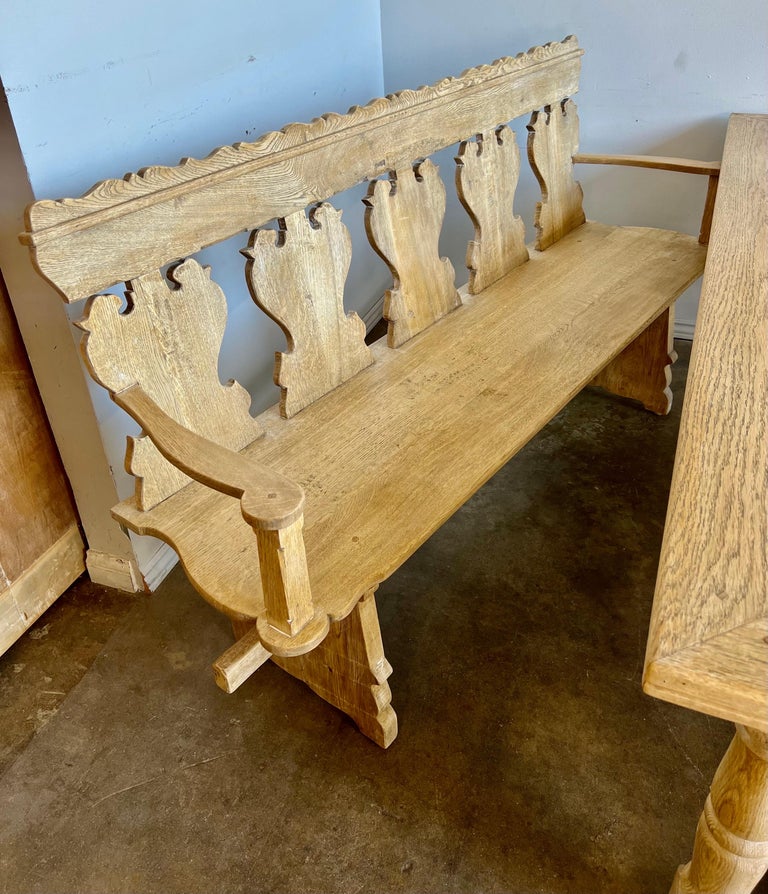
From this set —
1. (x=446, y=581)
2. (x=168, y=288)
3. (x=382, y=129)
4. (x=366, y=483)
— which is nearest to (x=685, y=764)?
(x=446, y=581)

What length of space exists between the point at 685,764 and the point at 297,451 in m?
1.14

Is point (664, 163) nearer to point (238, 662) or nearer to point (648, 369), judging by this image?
point (648, 369)

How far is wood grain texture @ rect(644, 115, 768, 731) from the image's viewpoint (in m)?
0.88

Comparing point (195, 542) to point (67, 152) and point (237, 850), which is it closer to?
point (237, 850)

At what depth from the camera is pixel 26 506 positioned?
81.8 inches

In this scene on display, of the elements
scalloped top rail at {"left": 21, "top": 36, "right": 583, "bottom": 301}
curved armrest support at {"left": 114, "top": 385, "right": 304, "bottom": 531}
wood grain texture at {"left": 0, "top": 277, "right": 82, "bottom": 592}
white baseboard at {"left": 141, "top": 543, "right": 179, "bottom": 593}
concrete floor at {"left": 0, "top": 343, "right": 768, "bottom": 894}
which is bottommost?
concrete floor at {"left": 0, "top": 343, "right": 768, "bottom": 894}

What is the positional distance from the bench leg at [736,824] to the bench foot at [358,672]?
695mm

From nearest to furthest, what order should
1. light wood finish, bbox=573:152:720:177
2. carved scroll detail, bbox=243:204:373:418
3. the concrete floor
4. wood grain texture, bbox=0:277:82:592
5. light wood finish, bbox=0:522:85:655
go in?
the concrete floor < carved scroll detail, bbox=243:204:373:418 < wood grain texture, bbox=0:277:82:592 < light wood finish, bbox=0:522:85:655 < light wood finish, bbox=573:152:720:177

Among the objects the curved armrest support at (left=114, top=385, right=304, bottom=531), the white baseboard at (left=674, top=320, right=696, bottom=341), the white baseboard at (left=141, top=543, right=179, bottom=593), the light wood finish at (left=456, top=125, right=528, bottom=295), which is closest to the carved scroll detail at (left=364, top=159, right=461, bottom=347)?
the light wood finish at (left=456, top=125, right=528, bottom=295)

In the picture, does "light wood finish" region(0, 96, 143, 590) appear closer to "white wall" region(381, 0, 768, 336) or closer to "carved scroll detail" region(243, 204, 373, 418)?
"carved scroll detail" region(243, 204, 373, 418)

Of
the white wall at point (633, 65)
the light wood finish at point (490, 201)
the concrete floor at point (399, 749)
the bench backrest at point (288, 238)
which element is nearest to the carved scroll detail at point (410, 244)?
the bench backrest at point (288, 238)

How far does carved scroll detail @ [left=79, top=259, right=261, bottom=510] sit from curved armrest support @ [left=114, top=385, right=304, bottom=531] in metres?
0.06

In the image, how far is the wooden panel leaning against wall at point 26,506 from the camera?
1958 millimetres

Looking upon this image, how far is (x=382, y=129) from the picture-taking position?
6.44 feet
